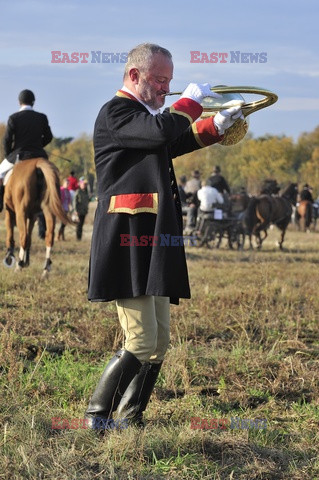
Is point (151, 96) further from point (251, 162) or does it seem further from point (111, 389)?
point (251, 162)

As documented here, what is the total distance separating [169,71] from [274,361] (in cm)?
255

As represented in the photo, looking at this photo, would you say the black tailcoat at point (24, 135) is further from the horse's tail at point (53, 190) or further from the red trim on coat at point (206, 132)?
the red trim on coat at point (206, 132)

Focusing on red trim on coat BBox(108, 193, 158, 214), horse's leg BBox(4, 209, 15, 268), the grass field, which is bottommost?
the grass field

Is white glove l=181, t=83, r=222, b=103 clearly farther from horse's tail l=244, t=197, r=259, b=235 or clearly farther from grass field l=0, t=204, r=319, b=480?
horse's tail l=244, t=197, r=259, b=235

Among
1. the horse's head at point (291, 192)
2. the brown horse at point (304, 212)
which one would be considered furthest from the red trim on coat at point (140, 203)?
the brown horse at point (304, 212)

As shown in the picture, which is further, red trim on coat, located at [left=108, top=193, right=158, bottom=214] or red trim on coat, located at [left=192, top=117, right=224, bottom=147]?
red trim on coat, located at [left=192, top=117, right=224, bottom=147]

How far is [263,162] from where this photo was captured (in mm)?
87750

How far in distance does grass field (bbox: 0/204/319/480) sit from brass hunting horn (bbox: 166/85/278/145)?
4.77 feet

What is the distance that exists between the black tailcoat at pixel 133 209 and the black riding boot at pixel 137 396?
0.47m

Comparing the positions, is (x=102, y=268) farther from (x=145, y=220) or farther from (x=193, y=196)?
(x=193, y=196)

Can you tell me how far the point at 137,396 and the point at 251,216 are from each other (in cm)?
1688

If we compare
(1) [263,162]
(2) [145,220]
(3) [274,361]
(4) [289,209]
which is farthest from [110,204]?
(1) [263,162]

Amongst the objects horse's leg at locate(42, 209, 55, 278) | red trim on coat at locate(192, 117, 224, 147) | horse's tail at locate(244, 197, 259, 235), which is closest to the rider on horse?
horse's leg at locate(42, 209, 55, 278)

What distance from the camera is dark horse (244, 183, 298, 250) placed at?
20.6 meters
